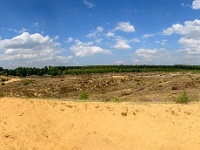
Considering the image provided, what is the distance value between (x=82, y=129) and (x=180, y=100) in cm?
1154

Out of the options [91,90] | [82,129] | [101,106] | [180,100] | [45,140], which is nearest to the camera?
[45,140]

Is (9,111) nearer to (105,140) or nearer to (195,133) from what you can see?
(105,140)

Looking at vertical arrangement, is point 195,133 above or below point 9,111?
below

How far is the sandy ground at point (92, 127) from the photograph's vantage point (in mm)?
15055

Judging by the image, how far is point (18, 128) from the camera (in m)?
15.6

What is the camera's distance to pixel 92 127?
16609 millimetres

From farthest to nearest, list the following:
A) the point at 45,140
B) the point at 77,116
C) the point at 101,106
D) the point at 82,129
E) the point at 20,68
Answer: the point at 20,68 → the point at 101,106 → the point at 77,116 → the point at 82,129 → the point at 45,140

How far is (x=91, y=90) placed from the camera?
75.1 meters

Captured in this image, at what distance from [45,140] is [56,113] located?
2711mm

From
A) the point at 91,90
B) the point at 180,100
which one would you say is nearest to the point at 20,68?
the point at 91,90

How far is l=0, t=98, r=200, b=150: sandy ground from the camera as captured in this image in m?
15.1

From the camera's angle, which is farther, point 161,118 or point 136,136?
point 161,118

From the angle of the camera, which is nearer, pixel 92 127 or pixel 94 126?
pixel 92 127

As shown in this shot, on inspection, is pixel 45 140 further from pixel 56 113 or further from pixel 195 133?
pixel 195 133
